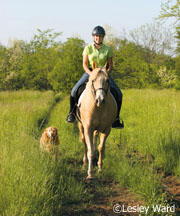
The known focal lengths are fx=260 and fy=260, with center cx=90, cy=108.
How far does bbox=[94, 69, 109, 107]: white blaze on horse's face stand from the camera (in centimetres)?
438

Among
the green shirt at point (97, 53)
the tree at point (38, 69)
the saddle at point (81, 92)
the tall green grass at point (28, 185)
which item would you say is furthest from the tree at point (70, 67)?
the tall green grass at point (28, 185)

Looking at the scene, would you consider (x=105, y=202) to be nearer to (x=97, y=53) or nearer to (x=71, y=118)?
(x=71, y=118)

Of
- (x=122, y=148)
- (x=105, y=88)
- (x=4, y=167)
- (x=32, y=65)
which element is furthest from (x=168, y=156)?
(x=32, y=65)

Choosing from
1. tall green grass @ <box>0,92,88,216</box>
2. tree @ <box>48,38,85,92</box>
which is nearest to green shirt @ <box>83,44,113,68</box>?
tall green grass @ <box>0,92,88,216</box>

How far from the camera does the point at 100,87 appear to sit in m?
4.47

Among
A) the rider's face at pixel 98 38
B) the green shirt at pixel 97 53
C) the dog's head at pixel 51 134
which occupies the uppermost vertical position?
the rider's face at pixel 98 38

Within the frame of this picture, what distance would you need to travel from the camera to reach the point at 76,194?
161 inches

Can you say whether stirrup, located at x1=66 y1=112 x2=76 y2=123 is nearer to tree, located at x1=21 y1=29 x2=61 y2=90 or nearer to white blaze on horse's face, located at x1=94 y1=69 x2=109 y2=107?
white blaze on horse's face, located at x1=94 y1=69 x2=109 y2=107

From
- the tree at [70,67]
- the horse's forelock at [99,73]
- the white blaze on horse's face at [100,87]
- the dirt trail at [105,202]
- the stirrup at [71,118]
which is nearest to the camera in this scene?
the dirt trail at [105,202]

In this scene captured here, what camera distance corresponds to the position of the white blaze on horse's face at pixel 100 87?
4.38m

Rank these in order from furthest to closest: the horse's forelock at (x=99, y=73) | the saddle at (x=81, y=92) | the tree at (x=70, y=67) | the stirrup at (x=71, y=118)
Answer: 1. the tree at (x=70, y=67)
2. the stirrup at (x=71, y=118)
3. the saddle at (x=81, y=92)
4. the horse's forelock at (x=99, y=73)

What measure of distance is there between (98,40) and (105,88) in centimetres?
142

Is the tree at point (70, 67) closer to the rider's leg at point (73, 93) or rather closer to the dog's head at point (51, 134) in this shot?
the rider's leg at point (73, 93)

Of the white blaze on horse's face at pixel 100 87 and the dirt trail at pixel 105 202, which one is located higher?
the white blaze on horse's face at pixel 100 87
